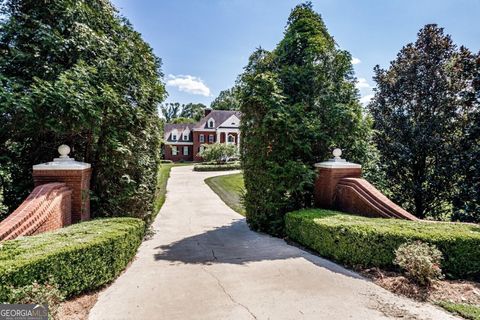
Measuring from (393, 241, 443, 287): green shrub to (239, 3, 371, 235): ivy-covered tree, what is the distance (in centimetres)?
318

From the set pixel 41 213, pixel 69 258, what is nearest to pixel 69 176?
pixel 41 213

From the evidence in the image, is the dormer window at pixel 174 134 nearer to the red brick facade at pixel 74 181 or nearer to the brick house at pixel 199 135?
the brick house at pixel 199 135

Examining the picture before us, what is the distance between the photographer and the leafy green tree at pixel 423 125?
33.8ft

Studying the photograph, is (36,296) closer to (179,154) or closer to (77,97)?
(77,97)

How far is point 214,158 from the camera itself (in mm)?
33844

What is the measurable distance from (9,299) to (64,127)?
3635 mm

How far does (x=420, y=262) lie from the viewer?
14.0ft

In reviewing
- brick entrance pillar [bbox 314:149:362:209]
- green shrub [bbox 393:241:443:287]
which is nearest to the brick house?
brick entrance pillar [bbox 314:149:362:209]

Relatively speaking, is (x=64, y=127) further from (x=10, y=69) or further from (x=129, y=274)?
(x=129, y=274)

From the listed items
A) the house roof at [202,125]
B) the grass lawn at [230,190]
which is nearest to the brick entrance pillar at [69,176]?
the grass lawn at [230,190]

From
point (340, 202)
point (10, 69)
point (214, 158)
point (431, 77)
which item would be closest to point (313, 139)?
point (340, 202)

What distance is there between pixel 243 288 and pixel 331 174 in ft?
13.6

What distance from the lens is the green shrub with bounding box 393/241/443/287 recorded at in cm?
424

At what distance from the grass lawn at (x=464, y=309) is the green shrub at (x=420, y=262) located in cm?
44
